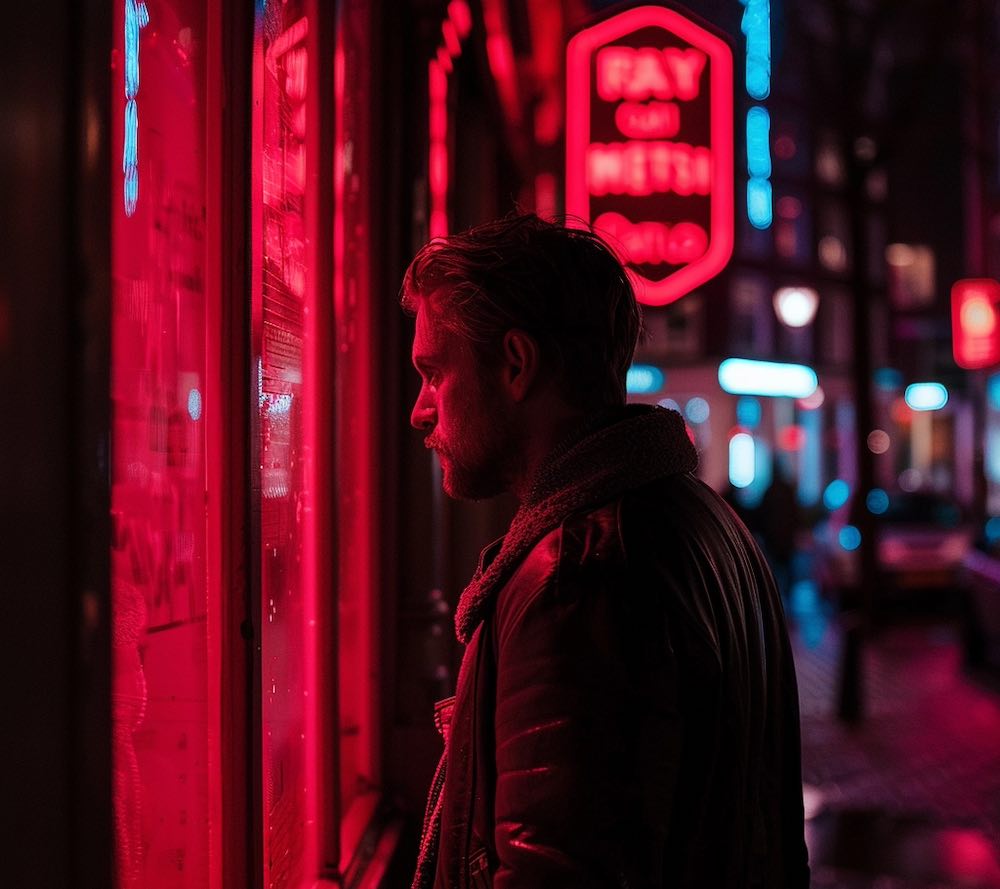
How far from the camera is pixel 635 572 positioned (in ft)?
4.59

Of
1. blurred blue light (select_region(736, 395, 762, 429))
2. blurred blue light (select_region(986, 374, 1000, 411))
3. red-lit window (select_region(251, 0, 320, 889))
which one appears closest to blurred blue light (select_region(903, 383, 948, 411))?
blurred blue light (select_region(986, 374, 1000, 411))

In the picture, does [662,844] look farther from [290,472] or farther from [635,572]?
[290,472]

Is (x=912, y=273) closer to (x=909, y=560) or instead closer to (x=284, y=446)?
(x=909, y=560)

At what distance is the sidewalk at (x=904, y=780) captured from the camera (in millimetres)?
5230

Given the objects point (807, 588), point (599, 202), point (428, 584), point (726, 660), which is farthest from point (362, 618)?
point (807, 588)

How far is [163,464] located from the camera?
204cm

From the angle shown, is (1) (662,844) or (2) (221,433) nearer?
(1) (662,844)

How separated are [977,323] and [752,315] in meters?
15.3

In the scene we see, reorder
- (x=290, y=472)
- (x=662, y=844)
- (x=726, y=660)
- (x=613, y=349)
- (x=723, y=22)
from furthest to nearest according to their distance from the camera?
(x=723, y=22) → (x=290, y=472) → (x=613, y=349) → (x=726, y=660) → (x=662, y=844)

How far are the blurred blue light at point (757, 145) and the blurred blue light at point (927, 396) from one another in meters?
9.24

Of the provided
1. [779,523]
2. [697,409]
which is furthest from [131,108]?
[697,409]

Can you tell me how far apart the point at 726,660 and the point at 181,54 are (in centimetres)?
166

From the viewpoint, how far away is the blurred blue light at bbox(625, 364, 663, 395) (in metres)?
26.2

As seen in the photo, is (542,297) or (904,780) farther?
(904,780)
